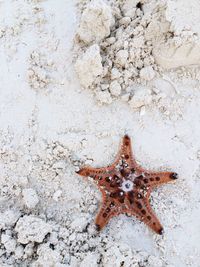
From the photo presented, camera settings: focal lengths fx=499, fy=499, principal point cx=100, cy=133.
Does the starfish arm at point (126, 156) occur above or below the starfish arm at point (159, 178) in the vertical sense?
above

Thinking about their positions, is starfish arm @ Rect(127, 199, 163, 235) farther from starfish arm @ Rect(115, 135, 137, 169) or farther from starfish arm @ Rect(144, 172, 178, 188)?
starfish arm @ Rect(115, 135, 137, 169)

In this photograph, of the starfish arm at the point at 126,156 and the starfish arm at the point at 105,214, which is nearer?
the starfish arm at the point at 105,214

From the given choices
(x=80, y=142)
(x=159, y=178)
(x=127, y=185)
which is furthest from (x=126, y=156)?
(x=80, y=142)

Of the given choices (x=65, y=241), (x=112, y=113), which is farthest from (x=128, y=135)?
(x=65, y=241)

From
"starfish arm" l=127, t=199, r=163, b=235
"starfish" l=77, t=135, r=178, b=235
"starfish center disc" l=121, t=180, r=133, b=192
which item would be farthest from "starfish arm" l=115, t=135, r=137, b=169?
"starfish arm" l=127, t=199, r=163, b=235

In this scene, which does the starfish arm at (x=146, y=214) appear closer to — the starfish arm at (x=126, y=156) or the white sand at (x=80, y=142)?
the white sand at (x=80, y=142)

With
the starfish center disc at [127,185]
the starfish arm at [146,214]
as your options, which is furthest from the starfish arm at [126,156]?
the starfish arm at [146,214]
